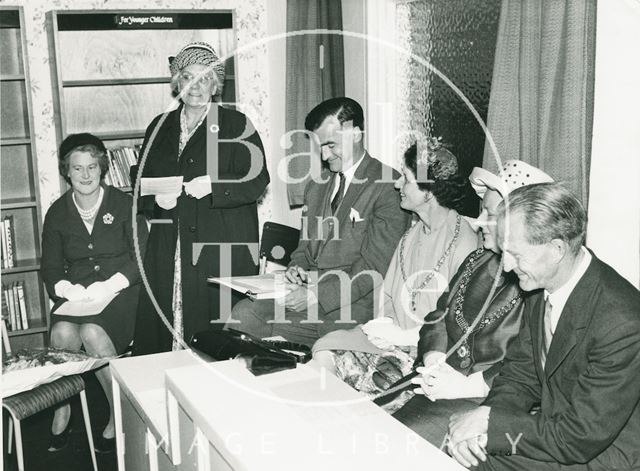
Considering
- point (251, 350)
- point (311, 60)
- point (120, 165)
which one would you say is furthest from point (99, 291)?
point (311, 60)

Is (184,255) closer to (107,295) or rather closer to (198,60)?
(107,295)

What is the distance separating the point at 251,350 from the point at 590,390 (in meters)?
1.01

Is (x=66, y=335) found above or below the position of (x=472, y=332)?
below

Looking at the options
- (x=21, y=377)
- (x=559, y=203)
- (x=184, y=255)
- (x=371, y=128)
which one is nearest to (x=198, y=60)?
(x=184, y=255)

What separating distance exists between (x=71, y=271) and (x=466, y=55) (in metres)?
2.28

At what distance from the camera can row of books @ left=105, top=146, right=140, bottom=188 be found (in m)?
4.39

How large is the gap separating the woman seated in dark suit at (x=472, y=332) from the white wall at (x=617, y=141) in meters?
0.31

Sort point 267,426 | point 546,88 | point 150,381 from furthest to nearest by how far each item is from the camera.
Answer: point 546,88, point 150,381, point 267,426

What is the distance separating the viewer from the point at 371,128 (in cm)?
418

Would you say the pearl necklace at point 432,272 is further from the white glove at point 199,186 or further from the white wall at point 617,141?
the white glove at point 199,186

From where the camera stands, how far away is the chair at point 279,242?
3689mm

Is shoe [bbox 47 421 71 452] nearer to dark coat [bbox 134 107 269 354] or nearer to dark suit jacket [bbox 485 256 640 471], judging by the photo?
dark coat [bbox 134 107 269 354]

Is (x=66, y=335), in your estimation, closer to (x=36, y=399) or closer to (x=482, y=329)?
(x=36, y=399)

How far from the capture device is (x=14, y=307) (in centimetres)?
418
